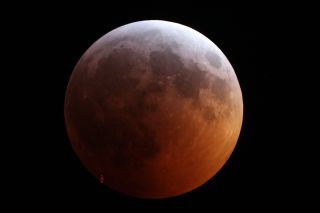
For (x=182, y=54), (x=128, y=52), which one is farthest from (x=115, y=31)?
(x=182, y=54)

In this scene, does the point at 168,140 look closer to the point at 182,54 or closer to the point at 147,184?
the point at 147,184

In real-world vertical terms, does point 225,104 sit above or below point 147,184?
above

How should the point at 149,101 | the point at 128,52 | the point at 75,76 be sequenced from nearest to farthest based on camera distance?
the point at 149,101 → the point at 128,52 → the point at 75,76

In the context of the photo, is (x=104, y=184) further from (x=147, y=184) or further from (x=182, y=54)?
(x=182, y=54)

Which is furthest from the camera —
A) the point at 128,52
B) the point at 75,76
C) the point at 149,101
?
the point at 75,76

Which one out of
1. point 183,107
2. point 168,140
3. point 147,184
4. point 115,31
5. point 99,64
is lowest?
point 147,184

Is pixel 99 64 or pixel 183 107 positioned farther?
pixel 99 64
